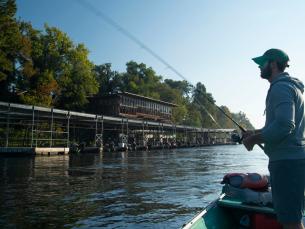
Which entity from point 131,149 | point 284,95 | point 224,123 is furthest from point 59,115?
point 224,123

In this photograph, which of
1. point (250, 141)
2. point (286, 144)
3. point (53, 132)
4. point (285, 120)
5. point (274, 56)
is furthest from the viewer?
point (53, 132)

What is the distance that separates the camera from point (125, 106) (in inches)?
2491

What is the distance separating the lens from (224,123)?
171 meters

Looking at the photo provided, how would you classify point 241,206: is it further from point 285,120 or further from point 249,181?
point 285,120

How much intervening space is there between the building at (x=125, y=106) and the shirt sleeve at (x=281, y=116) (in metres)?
58.2

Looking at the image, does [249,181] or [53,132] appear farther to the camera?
[53,132]

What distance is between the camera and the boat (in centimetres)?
538

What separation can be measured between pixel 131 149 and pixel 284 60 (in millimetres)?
53850

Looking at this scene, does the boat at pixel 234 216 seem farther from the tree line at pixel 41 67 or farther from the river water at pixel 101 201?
the tree line at pixel 41 67

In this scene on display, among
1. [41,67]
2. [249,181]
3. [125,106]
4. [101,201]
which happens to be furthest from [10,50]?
[249,181]

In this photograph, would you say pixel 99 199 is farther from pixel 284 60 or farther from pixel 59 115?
pixel 59 115

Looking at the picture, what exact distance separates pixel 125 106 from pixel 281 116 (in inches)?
2371

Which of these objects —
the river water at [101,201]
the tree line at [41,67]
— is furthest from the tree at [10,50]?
the river water at [101,201]

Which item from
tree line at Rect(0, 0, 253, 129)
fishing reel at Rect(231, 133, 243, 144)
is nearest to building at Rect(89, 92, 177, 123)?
tree line at Rect(0, 0, 253, 129)
